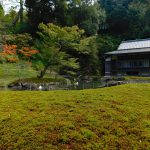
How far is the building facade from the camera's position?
31841 millimetres

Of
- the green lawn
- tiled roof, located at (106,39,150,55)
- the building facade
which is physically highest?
tiled roof, located at (106,39,150,55)

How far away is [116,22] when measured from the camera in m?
45.4

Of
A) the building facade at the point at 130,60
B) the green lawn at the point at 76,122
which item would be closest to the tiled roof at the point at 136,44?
the building facade at the point at 130,60

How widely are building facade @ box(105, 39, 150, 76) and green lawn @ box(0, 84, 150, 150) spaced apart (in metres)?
25.1

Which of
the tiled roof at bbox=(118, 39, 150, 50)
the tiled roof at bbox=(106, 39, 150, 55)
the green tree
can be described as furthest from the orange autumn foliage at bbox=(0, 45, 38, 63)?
the tiled roof at bbox=(118, 39, 150, 50)

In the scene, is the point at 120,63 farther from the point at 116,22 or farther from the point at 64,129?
the point at 64,129

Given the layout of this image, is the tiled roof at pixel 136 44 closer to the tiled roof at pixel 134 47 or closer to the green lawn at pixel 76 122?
the tiled roof at pixel 134 47

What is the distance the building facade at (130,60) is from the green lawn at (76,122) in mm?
25137

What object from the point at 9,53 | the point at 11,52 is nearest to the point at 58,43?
the point at 11,52

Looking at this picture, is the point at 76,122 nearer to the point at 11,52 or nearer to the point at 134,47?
the point at 11,52

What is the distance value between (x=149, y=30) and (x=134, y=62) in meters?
11.4

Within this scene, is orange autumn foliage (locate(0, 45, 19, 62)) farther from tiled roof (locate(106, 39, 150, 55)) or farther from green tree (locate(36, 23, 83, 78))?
tiled roof (locate(106, 39, 150, 55))

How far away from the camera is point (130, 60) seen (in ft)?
108

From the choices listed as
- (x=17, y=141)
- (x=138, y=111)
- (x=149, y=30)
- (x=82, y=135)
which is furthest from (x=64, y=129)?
(x=149, y=30)
